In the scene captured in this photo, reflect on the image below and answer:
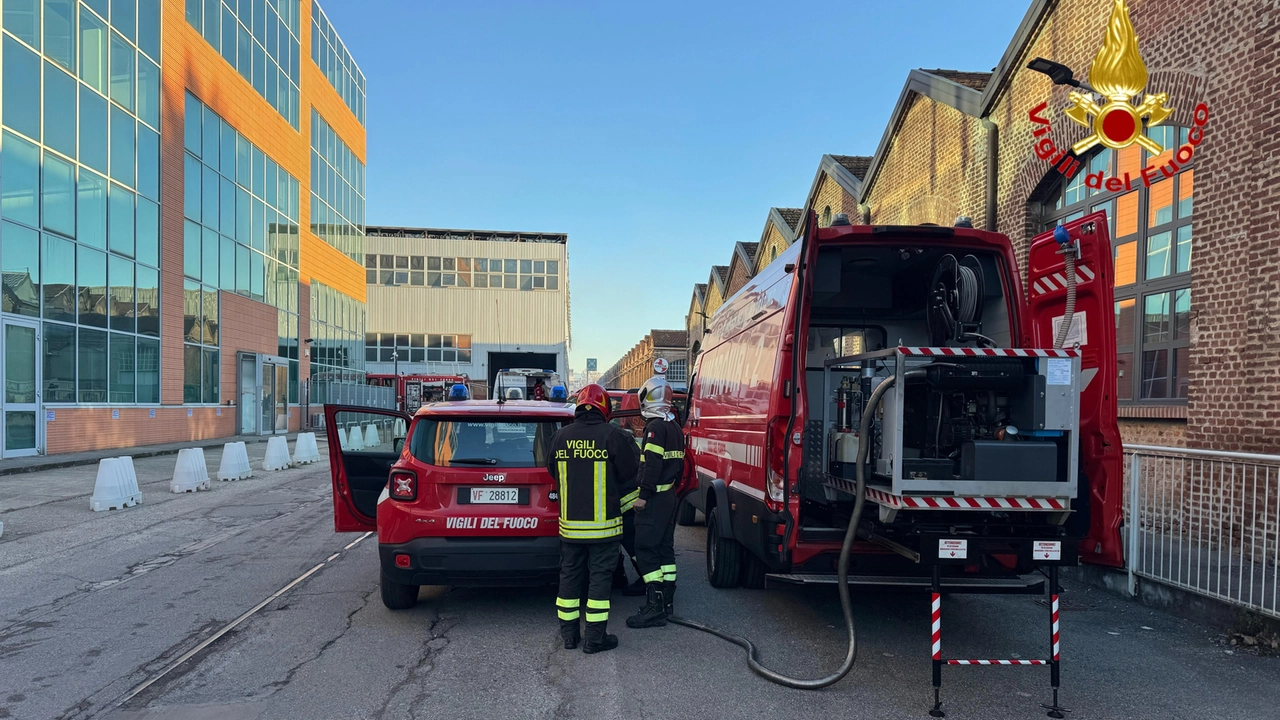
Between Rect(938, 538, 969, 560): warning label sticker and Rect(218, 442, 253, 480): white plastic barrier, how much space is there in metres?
14.4

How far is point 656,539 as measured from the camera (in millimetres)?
6059

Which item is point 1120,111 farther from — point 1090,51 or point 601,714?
point 601,714

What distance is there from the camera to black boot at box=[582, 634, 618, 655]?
5316 millimetres

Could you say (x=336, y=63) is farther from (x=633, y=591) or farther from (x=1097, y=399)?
(x=1097, y=399)

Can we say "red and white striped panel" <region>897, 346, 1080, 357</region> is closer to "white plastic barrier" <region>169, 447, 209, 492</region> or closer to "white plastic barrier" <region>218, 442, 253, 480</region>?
"white plastic barrier" <region>169, 447, 209, 492</region>

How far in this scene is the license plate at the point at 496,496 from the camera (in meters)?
5.84

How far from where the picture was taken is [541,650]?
5.37 metres

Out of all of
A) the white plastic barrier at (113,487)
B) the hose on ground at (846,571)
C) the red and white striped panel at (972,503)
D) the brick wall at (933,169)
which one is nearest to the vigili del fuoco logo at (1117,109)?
the brick wall at (933,169)

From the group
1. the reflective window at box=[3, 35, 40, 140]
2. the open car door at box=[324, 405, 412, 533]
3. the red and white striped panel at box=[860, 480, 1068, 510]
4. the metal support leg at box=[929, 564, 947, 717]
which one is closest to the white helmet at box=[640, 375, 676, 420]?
the open car door at box=[324, 405, 412, 533]

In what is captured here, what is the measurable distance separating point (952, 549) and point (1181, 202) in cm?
639

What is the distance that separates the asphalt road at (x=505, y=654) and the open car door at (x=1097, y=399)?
2.84 ft

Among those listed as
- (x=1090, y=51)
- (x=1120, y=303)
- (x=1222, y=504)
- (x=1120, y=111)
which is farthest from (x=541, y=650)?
(x=1090, y=51)

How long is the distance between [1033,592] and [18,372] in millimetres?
19841

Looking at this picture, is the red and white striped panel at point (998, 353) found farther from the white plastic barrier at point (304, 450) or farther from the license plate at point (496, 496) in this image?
the white plastic barrier at point (304, 450)
